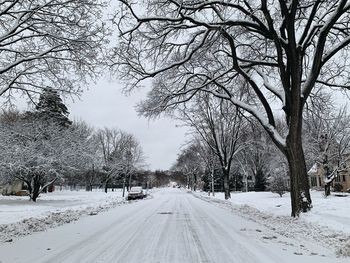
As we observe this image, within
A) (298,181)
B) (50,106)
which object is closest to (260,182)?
(50,106)

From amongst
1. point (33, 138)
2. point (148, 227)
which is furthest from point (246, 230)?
point (33, 138)

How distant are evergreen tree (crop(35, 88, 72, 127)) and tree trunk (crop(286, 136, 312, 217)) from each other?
1015 centimetres

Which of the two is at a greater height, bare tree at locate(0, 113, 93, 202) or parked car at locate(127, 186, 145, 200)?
bare tree at locate(0, 113, 93, 202)

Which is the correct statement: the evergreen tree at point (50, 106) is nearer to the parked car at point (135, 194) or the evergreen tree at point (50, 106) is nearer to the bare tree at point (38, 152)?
the bare tree at point (38, 152)

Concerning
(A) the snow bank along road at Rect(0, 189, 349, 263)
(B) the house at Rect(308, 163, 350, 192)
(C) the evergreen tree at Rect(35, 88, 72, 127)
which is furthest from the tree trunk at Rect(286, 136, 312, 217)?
(B) the house at Rect(308, 163, 350, 192)

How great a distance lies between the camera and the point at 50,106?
43062 millimetres

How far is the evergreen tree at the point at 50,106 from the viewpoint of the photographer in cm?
1736

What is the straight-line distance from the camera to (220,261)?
7582 millimetres

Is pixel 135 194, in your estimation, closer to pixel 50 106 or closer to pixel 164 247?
pixel 50 106

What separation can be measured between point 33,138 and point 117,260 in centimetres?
2962

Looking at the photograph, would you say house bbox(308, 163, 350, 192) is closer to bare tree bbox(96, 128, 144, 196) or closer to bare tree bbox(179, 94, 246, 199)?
bare tree bbox(179, 94, 246, 199)

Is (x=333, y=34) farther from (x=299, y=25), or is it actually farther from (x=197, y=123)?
(x=197, y=123)

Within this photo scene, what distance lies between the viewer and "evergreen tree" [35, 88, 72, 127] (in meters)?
17.4

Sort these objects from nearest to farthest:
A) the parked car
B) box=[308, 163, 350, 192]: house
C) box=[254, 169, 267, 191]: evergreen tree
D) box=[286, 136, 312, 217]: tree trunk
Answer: box=[286, 136, 312, 217]: tree trunk, box=[308, 163, 350, 192]: house, the parked car, box=[254, 169, 267, 191]: evergreen tree
